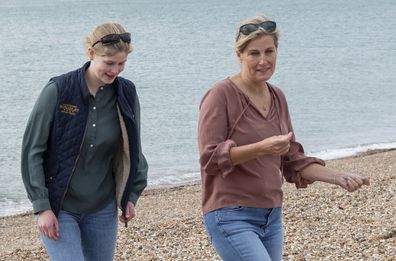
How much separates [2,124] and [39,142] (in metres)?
23.2

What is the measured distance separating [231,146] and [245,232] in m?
0.41

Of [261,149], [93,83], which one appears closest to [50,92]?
[93,83]

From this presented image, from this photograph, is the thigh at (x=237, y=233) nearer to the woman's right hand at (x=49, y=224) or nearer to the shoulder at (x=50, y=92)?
the woman's right hand at (x=49, y=224)

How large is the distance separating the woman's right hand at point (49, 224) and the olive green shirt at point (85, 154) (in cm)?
3

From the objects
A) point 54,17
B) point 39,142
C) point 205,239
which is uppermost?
point 39,142

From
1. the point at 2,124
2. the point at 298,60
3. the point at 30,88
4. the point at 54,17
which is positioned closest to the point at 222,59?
the point at 298,60

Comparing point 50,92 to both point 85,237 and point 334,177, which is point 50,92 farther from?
point 334,177

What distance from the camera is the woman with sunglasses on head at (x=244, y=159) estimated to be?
4.10 m

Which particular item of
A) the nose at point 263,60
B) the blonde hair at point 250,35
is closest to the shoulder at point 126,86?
the blonde hair at point 250,35

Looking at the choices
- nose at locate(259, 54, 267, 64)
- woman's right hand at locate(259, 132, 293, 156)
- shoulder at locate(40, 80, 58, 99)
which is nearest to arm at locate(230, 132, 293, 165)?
woman's right hand at locate(259, 132, 293, 156)

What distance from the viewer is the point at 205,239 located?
8.95 m

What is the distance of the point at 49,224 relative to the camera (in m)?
4.32

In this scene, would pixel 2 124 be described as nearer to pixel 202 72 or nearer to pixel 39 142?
pixel 202 72

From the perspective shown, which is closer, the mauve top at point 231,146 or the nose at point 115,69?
the mauve top at point 231,146
